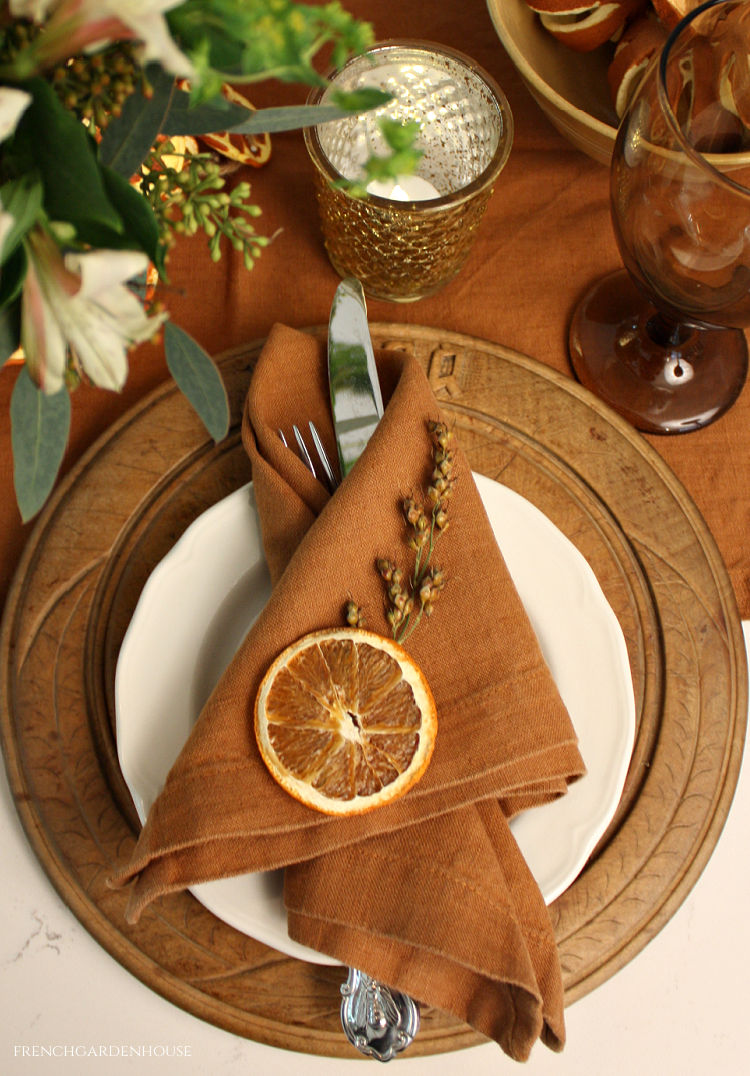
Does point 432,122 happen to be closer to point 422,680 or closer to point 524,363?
point 524,363

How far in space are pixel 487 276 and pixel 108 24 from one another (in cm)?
47

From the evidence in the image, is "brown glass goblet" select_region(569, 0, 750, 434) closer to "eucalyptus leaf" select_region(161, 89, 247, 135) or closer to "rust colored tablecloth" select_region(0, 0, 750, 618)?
"rust colored tablecloth" select_region(0, 0, 750, 618)

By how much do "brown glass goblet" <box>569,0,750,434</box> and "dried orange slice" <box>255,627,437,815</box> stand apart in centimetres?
30

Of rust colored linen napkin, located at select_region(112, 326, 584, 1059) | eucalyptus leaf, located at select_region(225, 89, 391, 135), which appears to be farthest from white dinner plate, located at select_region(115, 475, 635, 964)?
eucalyptus leaf, located at select_region(225, 89, 391, 135)

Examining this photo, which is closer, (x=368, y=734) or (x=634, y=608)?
(x=368, y=734)

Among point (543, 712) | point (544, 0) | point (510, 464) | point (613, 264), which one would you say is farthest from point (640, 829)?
point (544, 0)

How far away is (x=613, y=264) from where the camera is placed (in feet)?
2.30

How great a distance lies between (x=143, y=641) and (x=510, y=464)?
301 millimetres

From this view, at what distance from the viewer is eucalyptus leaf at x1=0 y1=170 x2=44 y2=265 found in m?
0.29

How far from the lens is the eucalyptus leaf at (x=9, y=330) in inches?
13.6

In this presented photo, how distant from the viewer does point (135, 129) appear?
35 centimetres

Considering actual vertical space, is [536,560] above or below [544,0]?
below

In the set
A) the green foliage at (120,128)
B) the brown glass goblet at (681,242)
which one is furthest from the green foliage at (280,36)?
the brown glass goblet at (681,242)

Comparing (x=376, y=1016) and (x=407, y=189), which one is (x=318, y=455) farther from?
(x=376, y=1016)
